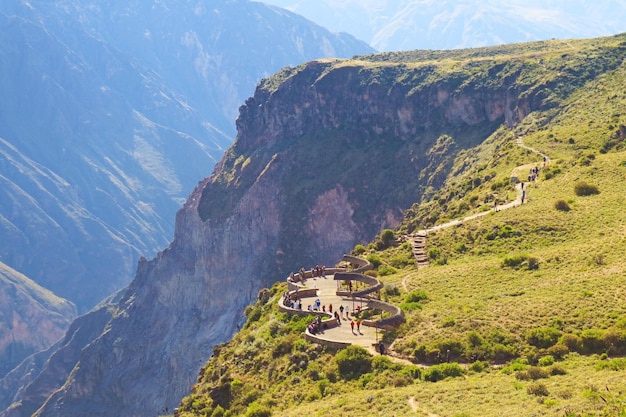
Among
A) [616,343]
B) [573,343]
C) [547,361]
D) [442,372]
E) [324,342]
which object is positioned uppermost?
[324,342]

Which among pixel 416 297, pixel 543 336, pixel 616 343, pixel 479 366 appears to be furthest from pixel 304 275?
pixel 616 343

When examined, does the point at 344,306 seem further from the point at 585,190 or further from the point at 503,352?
the point at 585,190

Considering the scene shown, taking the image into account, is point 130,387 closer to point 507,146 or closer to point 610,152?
point 507,146

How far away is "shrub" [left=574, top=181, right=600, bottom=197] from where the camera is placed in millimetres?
80938

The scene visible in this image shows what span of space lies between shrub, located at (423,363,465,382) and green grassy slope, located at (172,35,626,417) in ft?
0.23

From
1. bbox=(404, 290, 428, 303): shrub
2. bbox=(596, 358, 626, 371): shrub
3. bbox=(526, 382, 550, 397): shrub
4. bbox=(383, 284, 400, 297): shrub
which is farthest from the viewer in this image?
bbox=(383, 284, 400, 297): shrub

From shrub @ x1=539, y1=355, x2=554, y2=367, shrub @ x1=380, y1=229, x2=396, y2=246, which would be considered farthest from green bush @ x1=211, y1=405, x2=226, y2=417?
shrub @ x1=380, y1=229, x2=396, y2=246

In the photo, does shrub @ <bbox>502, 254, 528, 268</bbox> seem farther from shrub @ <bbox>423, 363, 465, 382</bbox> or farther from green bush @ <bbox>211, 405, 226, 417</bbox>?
green bush @ <bbox>211, 405, 226, 417</bbox>

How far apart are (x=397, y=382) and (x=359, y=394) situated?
229cm

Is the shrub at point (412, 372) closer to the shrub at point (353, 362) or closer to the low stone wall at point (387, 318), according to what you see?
the shrub at point (353, 362)

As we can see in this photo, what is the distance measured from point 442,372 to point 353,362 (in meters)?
6.42

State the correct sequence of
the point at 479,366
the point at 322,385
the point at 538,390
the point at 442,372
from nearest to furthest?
the point at 538,390, the point at 442,372, the point at 479,366, the point at 322,385

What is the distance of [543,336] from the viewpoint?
49.6 m

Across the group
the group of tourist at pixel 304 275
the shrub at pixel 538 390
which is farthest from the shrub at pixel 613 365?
the group of tourist at pixel 304 275
